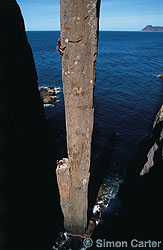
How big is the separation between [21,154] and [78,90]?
14.2 ft

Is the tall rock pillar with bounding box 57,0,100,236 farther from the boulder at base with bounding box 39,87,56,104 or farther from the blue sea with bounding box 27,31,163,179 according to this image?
the boulder at base with bounding box 39,87,56,104

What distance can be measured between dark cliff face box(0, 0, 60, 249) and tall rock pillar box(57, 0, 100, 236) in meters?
1.70

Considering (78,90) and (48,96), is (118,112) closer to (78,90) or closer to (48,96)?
(48,96)

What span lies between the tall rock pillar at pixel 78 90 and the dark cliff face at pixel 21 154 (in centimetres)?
170

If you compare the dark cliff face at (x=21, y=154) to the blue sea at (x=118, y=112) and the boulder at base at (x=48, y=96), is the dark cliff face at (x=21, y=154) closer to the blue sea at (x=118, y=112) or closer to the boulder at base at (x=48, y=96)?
the blue sea at (x=118, y=112)

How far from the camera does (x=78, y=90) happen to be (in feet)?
17.2

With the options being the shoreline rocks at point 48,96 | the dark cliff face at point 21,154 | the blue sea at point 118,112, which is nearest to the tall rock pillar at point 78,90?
the dark cliff face at point 21,154

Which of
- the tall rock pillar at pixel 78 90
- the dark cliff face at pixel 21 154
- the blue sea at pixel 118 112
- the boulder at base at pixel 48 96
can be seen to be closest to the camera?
the tall rock pillar at pixel 78 90

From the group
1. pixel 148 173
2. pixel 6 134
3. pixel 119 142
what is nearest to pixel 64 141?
pixel 119 142

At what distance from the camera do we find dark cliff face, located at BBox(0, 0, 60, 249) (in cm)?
575

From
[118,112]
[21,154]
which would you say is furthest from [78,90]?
[118,112]

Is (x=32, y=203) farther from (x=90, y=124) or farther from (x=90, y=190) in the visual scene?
(x=90, y=190)

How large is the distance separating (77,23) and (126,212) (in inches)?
454

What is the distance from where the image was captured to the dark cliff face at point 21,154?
18.9ft
